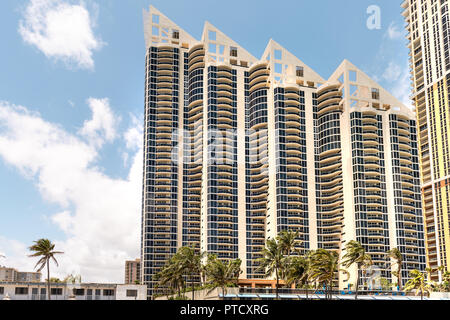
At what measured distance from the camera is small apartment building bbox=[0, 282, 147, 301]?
418 feet

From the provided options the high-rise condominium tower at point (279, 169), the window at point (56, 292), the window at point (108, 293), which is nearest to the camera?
the window at point (108, 293)

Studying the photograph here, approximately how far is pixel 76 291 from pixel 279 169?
82.3 metres

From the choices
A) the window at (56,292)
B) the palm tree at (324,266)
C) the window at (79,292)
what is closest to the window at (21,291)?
the window at (56,292)

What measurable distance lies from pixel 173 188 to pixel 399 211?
79746 mm

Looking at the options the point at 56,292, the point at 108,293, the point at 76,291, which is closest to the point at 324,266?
the point at 108,293

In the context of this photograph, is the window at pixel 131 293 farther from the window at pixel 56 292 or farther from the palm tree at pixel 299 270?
the palm tree at pixel 299 270

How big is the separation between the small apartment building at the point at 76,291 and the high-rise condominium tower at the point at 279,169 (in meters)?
51.4

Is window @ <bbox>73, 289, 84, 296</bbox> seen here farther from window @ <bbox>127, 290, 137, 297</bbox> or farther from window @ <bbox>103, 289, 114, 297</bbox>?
window @ <bbox>127, 290, 137, 297</bbox>

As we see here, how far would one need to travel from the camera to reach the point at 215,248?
180 meters

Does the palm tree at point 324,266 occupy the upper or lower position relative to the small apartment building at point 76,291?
upper

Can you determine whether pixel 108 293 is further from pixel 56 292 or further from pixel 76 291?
pixel 56 292

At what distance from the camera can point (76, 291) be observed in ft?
429

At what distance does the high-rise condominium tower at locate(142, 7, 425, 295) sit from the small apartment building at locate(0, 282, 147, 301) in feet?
169

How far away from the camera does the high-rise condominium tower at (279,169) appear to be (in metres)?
178
